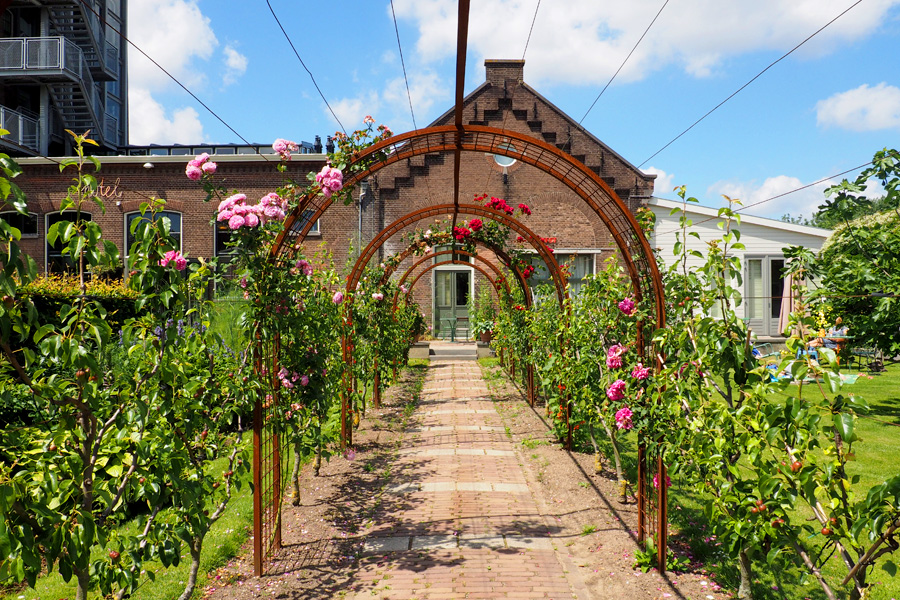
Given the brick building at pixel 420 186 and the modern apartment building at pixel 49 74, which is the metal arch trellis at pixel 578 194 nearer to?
the brick building at pixel 420 186

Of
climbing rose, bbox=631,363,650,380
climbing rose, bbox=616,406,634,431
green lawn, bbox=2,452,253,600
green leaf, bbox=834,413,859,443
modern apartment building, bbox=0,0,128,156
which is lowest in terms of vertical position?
green lawn, bbox=2,452,253,600

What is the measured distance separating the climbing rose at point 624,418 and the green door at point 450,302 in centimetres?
1475

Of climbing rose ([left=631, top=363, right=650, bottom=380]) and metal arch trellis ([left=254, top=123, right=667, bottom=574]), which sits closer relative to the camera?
metal arch trellis ([left=254, top=123, right=667, bottom=574])

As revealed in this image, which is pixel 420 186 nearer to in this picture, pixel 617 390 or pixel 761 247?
pixel 761 247

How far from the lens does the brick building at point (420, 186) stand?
683 inches

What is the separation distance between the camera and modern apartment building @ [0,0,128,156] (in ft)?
54.1

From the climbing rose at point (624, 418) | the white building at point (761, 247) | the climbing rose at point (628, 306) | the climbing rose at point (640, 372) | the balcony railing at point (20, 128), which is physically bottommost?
the climbing rose at point (624, 418)

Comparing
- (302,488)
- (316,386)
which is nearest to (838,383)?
(316,386)

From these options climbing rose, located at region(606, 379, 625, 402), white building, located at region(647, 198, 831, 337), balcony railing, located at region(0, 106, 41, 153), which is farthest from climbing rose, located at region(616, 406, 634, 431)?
balcony railing, located at region(0, 106, 41, 153)

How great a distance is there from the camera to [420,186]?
1783 centimetres

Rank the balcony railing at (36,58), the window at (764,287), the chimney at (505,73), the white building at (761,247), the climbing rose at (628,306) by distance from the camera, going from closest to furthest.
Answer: the climbing rose at (628,306) → the balcony railing at (36,58) → the white building at (761,247) → the window at (764,287) → the chimney at (505,73)

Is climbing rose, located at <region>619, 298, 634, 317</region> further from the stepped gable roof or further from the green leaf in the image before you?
the stepped gable roof

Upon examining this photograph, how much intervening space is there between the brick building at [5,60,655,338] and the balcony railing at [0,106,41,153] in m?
0.67

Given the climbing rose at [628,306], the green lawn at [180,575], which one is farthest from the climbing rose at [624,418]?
the green lawn at [180,575]
